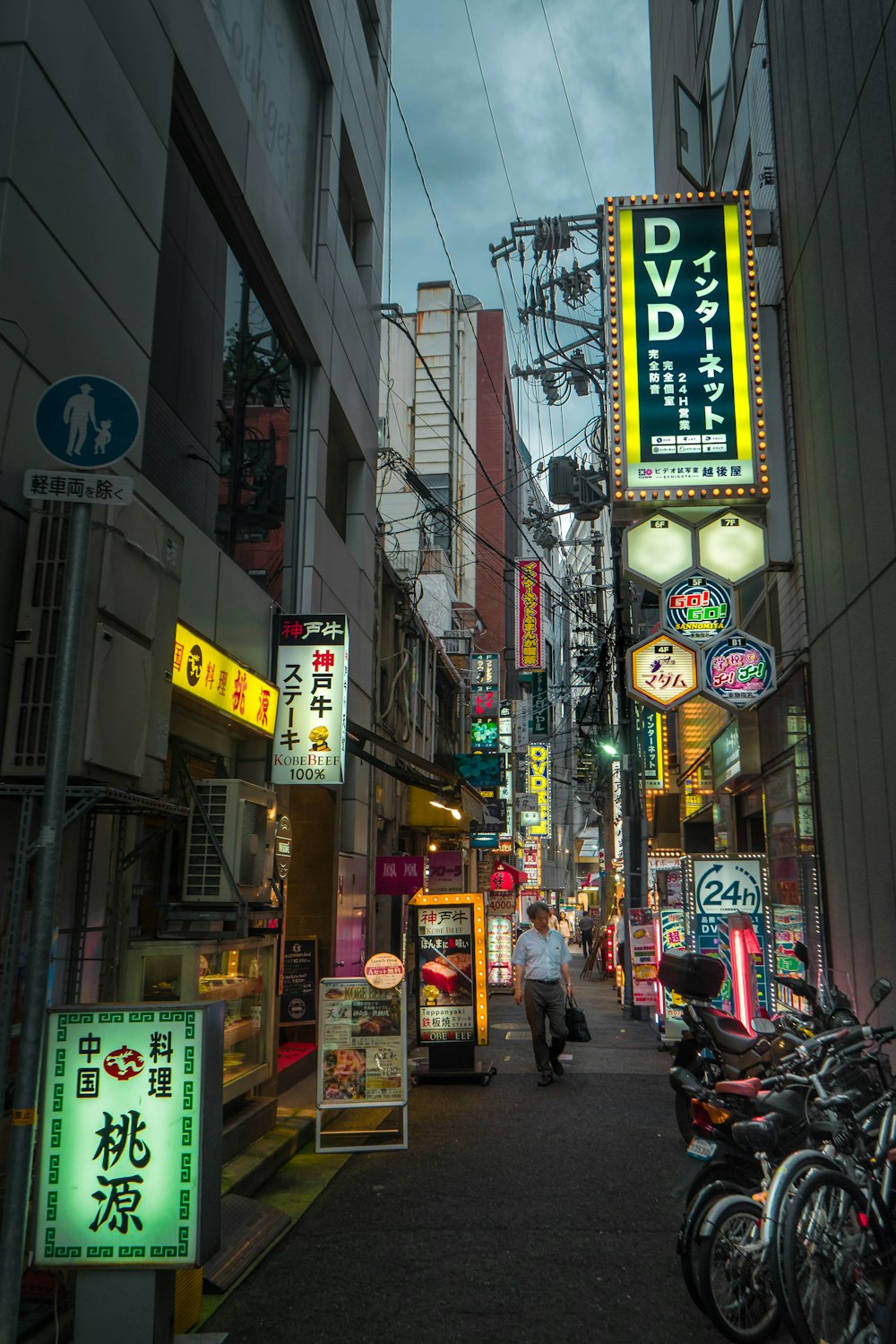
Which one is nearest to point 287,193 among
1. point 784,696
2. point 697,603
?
point 697,603

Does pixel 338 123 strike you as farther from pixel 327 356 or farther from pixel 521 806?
pixel 521 806

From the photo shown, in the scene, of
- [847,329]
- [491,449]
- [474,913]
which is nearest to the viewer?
[847,329]

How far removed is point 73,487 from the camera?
4.14 m

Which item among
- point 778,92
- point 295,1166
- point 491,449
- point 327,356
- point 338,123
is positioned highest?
point 491,449

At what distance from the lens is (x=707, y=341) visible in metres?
10.9

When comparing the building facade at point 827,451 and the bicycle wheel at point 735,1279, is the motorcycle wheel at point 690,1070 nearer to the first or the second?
the building facade at point 827,451

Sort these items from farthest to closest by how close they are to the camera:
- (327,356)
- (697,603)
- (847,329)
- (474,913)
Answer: (327,356)
(474,913)
(697,603)
(847,329)

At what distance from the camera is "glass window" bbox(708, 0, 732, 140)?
15.7m

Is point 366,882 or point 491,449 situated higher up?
point 491,449

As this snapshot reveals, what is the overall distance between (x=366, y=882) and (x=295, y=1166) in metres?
7.74

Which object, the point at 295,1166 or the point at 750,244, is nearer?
the point at 295,1166

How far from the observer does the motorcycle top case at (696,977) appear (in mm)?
6965

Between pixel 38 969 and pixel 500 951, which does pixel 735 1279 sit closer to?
pixel 38 969

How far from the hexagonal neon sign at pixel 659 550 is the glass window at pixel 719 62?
9135mm
